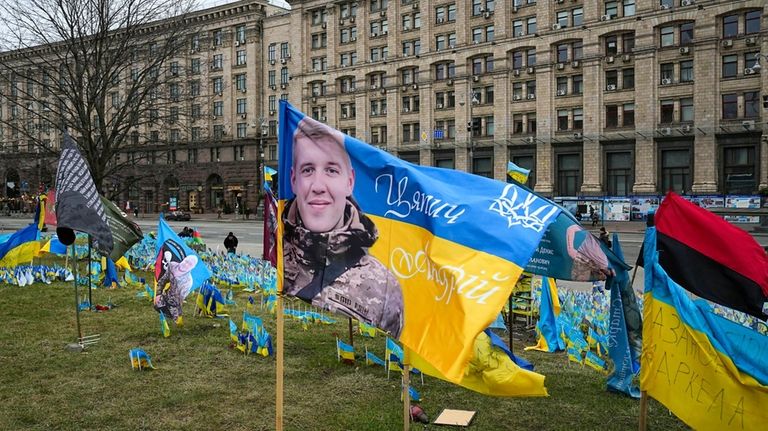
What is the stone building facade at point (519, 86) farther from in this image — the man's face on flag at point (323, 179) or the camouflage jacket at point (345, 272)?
the man's face on flag at point (323, 179)

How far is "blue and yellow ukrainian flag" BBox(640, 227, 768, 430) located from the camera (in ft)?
18.2

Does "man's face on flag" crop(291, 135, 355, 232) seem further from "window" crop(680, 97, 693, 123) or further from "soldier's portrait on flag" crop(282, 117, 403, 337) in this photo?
"window" crop(680, 97, 693, 123)

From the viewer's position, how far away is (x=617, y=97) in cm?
4878

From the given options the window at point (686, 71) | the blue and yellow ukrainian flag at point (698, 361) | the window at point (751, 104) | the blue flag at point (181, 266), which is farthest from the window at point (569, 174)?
the blue and yellow ukrainian flag at point (698, 361)

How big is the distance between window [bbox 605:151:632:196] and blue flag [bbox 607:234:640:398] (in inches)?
1728

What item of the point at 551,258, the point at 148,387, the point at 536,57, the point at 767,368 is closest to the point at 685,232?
the point at 767,368

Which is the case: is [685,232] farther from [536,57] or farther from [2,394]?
[536,57]

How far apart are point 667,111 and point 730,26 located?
269 inches

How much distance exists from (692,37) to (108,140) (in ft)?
131

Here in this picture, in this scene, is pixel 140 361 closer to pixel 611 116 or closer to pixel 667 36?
pixel 611 116

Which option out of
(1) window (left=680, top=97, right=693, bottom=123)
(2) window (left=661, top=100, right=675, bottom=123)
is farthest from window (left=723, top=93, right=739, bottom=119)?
(2) window (left=661, top=100, right=675, bottom=123)

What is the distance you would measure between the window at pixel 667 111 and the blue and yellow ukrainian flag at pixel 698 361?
45.3 m

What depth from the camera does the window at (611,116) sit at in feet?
→ 161

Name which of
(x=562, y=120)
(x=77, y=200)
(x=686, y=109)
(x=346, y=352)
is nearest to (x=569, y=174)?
(x=562, y=120)
